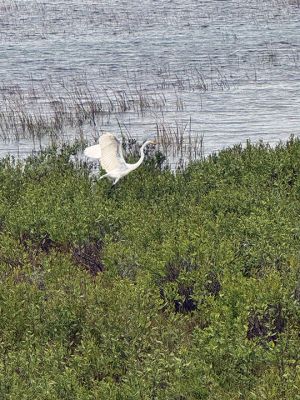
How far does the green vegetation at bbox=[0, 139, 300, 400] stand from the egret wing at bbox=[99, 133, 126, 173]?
1.05 ft

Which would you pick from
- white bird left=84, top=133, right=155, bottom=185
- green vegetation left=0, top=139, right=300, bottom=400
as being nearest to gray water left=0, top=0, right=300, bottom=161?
white bird left=84, top=133, right=155, bottom=185

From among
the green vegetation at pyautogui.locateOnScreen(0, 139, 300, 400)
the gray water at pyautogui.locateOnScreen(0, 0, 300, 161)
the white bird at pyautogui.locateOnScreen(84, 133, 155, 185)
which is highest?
the gray water at pyautogui.locateOnScreen(0, 0, 300, 161)

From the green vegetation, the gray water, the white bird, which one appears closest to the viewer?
the green vegetation

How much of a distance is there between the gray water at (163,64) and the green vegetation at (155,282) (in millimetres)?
7595

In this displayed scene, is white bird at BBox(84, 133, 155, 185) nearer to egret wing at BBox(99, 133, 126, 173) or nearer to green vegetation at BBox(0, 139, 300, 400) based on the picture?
egret wing at BBox(99, 133, 126, 173)

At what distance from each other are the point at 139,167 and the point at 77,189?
4.78 ft

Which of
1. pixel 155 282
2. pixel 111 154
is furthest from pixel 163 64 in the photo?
pixel 155 282

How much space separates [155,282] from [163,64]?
22306mm

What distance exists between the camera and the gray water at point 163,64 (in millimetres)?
24328

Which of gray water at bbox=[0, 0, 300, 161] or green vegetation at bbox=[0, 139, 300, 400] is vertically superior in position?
gray water at bbox=[0, 0, 300, 161]

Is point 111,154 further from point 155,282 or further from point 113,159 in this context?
point 155,282

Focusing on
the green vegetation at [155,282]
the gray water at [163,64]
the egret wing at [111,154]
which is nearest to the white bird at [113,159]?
the egret wing at [111,154]

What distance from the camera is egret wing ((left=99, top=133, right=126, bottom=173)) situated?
14.4 m

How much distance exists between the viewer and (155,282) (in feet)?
35.1
